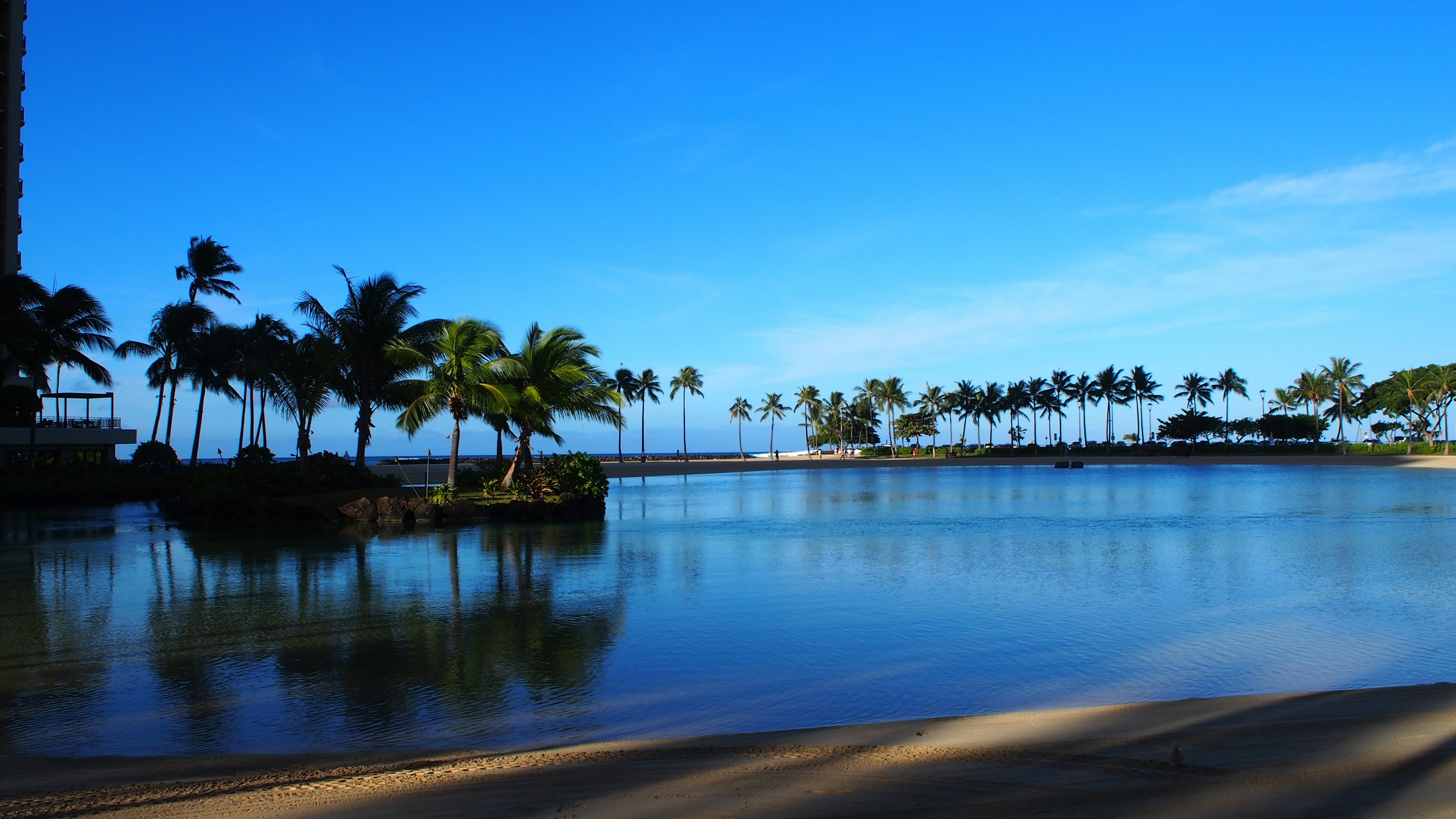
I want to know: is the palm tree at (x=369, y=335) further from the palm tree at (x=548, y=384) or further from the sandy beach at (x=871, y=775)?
the sandy beach at (x=871, y=775)

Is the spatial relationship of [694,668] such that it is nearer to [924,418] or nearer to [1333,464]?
[1333,464]

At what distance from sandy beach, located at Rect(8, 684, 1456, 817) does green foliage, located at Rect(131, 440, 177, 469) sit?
44905mm

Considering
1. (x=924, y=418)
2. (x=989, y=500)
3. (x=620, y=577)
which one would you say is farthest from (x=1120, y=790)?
(x=924, y=418)

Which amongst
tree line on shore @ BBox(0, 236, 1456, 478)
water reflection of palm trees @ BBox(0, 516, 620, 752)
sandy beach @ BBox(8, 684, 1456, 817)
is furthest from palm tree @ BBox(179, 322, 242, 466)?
sandy beach @ BBox(8, 684, 1456, 817)

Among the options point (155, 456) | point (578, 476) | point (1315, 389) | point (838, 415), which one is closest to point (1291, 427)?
point (1315, 389)

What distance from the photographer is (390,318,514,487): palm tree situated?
2947 centimetres

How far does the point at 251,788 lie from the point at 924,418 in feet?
390

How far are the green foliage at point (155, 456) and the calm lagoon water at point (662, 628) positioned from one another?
22.4m

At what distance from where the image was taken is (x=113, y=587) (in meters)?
14.9

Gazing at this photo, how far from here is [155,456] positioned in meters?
44.9

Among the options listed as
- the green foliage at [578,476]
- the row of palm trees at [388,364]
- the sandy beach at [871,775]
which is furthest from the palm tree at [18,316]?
the sandy beach at [871,775]

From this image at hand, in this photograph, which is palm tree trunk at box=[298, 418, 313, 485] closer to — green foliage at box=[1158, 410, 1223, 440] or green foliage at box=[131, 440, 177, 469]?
green foliage at box=[131, 440, 177, 469]

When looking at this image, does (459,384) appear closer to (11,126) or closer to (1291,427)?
(11,126)

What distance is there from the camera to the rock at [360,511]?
2769 centimetres
